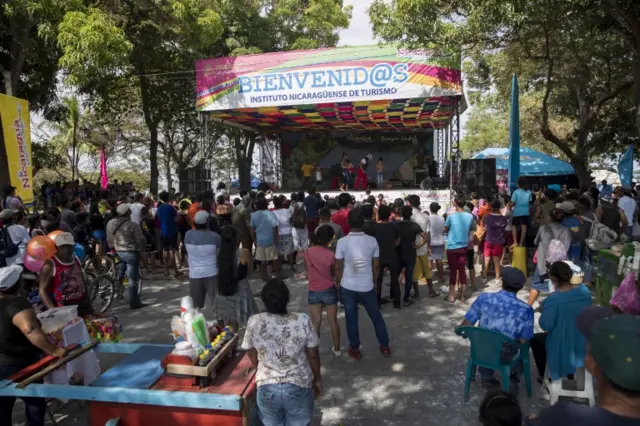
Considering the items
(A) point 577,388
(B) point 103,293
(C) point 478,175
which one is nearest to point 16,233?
(B) point 103,293

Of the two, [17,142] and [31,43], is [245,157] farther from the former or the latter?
[17,142]

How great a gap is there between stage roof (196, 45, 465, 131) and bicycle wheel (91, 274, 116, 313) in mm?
7783

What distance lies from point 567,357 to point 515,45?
473 inches

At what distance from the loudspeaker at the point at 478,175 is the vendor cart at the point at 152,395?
1265 cm

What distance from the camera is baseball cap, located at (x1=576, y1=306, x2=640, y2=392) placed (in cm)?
151

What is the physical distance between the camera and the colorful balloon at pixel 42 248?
4.41m

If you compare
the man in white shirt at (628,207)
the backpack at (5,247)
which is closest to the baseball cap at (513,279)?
the backpack at (5,247)

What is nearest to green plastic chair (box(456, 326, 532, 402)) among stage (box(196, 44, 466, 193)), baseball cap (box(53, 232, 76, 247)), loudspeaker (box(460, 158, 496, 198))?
baseball cap (box(53, 232, 76, 247))

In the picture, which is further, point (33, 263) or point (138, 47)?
point (138, 47)

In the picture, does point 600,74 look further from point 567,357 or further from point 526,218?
point 567,357

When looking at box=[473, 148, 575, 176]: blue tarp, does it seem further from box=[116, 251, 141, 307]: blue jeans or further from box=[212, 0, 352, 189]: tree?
box=[116, 251, 141, 307]: blue jeans

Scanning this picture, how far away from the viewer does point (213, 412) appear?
3.03 m

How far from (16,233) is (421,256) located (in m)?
5.44

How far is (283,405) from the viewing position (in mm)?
2775
